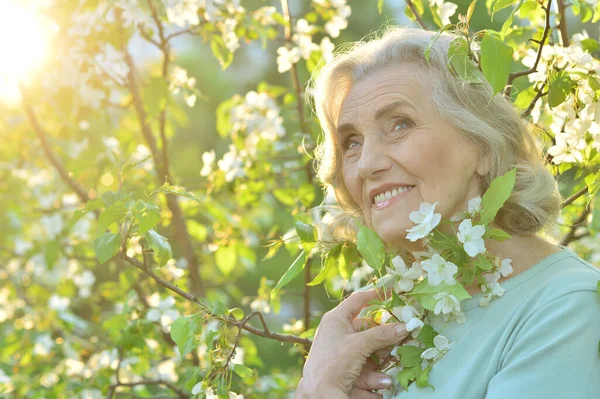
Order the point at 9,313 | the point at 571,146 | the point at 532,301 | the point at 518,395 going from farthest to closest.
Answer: the point at 9,313, the point at 571,146, the point at 532,301, the point at 518,395

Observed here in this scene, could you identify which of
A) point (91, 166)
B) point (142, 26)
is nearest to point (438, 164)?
point (142, 26)

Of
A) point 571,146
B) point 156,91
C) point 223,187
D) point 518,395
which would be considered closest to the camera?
point 518,395

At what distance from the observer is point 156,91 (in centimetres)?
248

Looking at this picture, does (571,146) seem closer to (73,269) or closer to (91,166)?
(91,166)

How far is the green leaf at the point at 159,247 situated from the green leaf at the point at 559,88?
804 mm

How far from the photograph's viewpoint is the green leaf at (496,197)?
1.24 meters

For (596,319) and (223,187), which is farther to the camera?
(223,187)

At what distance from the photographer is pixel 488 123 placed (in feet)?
5.00

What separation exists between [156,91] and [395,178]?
1237 mm

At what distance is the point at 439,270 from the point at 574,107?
520 mm

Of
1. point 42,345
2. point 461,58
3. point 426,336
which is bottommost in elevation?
point 42,345

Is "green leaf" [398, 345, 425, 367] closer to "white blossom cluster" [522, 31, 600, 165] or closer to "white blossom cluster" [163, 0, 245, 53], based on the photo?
"white blossom cluster" [522, 31, 600, 165]

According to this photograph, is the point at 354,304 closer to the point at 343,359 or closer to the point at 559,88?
the point at 343,359

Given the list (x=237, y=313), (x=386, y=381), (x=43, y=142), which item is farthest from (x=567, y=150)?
(x=43, y=142)
